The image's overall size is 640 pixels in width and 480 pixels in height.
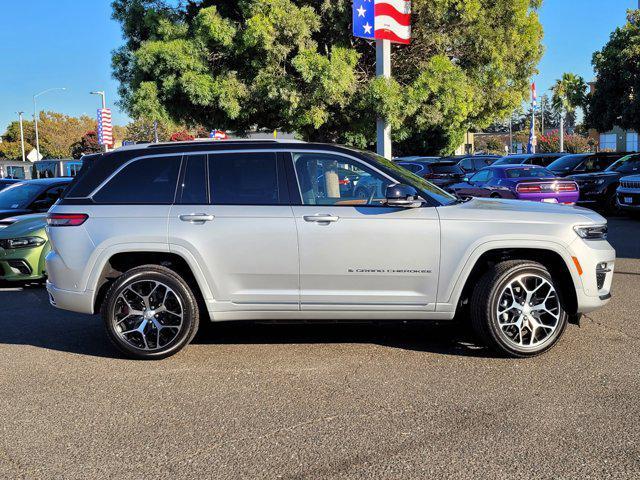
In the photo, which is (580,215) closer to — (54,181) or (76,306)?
(76,306)

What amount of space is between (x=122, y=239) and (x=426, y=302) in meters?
2.62

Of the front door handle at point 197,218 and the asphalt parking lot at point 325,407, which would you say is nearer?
the asphalt parking lot at point 325,407

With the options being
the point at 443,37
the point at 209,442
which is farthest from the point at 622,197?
the point at 209,442

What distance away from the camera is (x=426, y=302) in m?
5.33

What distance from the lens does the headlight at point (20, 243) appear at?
9203 mm

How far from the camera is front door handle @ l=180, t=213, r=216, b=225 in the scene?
5.39 meters

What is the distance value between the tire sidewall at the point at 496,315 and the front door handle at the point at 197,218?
95.1 inches

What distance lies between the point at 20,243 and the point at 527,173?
1214 centimetres

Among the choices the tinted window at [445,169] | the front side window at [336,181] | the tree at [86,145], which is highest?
the tree at [86,145]

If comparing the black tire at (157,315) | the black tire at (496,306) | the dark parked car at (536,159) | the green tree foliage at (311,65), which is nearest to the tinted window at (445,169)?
the dark parked car at (536,159)

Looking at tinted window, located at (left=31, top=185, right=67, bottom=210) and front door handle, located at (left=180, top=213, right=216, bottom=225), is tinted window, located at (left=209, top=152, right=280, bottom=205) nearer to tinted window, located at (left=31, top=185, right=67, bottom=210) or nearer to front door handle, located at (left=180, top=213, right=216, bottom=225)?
front door handle, located at (left=180, top=213, right=216, bottom=225)

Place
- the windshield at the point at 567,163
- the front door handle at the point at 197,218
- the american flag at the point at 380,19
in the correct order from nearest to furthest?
the front door handle at the point at 197,218, the american flag at the point at 380,19, the windshield at the point at 567,163

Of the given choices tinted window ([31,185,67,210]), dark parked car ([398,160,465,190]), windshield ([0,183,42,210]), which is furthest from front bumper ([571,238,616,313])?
dark parked car ([398,160,465,190])

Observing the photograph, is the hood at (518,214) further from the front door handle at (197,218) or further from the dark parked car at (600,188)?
the dark parked car at (600,188)
